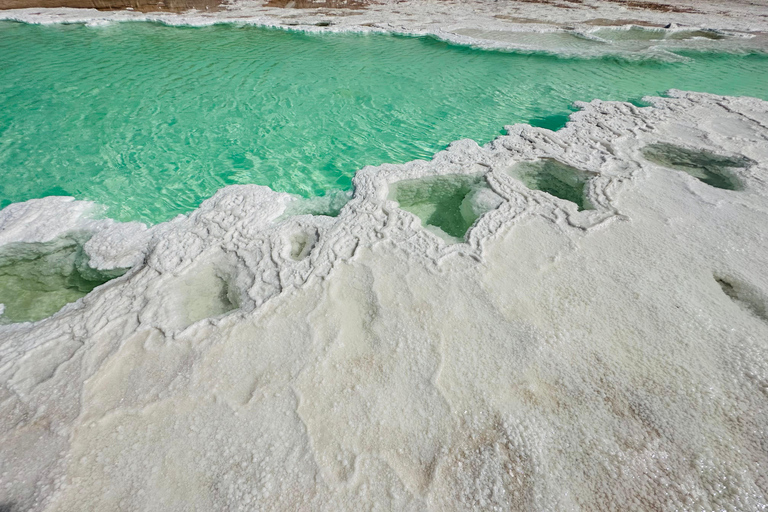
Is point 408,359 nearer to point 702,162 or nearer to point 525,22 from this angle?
point 702,162

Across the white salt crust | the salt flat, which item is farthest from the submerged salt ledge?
the white salt crust

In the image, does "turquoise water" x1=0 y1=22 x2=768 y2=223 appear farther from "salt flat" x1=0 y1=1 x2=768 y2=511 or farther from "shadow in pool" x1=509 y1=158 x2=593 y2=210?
"shadow in pool" x1=509 y1=158 x2=593 y2=210

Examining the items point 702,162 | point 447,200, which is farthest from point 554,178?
point 702,162

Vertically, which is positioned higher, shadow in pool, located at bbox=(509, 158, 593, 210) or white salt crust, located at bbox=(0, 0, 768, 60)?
white salt crust, located at bbox=(0, 0, 768, 60)

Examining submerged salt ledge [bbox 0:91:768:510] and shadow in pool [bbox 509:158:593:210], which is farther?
shadow in pool [bbox 509:158:593:210]

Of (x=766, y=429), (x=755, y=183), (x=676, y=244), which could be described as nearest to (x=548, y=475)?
(x=766, y=429)

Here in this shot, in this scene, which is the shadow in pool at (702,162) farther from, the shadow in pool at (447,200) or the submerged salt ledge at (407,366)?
the shadow in pool at (447,200)

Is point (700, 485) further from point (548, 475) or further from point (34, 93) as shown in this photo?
point (34, 93)
